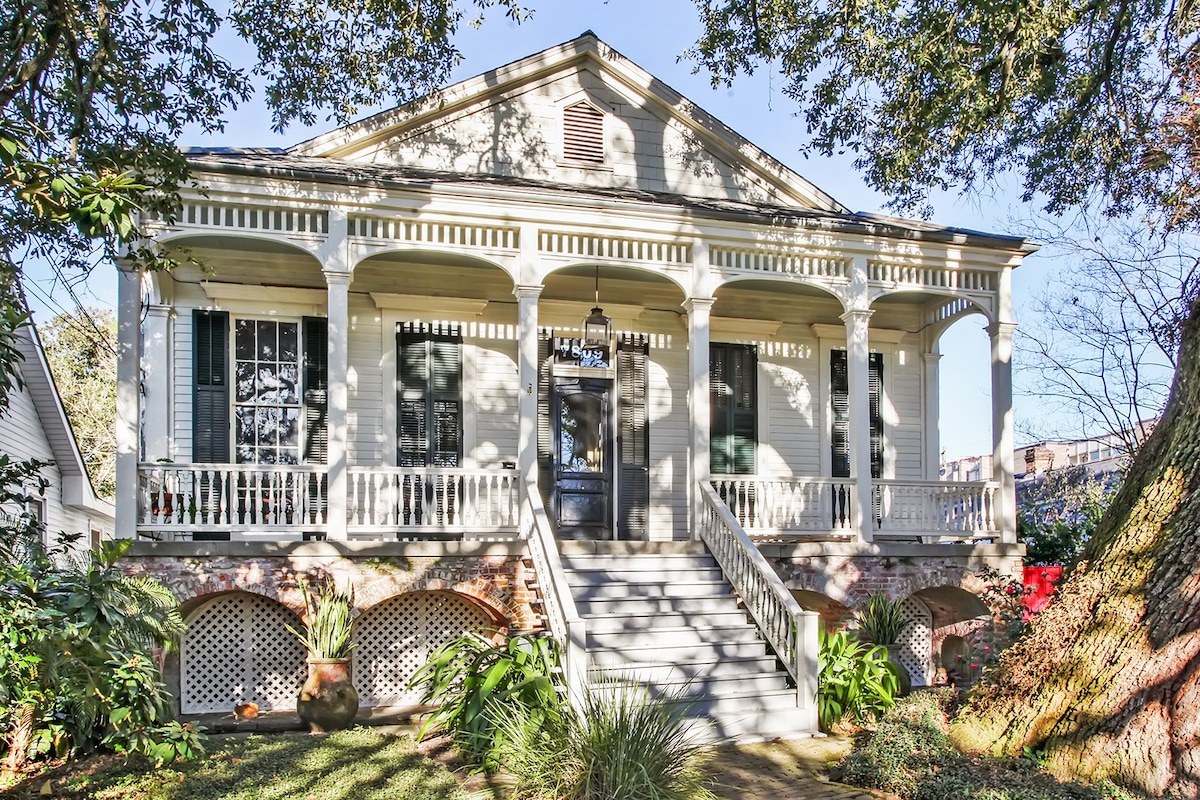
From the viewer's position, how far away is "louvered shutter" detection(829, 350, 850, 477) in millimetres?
13234

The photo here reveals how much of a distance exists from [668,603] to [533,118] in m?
6.78

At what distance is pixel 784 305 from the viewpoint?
43.1 ft

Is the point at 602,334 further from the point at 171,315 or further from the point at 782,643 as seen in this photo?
the point at 171,315

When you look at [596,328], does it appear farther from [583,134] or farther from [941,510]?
[941,510]

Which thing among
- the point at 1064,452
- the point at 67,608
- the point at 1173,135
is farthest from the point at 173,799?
the point at 1064,452

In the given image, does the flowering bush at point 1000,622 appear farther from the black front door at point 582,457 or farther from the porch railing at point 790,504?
the black front door at point 582,457

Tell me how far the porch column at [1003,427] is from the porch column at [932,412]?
5.55 feet

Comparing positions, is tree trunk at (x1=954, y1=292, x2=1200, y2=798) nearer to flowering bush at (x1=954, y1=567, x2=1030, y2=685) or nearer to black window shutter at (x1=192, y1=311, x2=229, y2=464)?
flowering bush at (x1=954, y1=567, x2=1030, y2=685)

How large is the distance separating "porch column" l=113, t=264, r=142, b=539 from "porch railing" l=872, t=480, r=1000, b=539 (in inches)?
317

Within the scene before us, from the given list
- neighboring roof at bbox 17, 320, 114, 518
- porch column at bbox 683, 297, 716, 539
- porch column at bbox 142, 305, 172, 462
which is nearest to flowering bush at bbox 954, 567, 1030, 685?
porch column at bbox 683, 297, 716, 539

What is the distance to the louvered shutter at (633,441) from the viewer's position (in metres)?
12.3

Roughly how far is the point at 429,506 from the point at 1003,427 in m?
6.91

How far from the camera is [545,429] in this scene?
1209cm

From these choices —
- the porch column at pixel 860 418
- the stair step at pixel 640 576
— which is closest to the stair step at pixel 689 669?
the stair step at pixel 640 576
